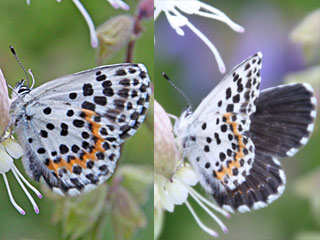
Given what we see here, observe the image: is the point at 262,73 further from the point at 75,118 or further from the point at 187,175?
the point at 75,118

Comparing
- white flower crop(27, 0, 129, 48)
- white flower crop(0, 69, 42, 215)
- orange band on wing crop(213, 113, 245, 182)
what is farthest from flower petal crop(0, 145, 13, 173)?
orange band on wing crop(213, 113, 245, 182)

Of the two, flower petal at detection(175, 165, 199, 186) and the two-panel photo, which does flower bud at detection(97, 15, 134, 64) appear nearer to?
the two-panel photo

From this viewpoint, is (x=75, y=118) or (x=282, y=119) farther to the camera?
(x=282, y=119)

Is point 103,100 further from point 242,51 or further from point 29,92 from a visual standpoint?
point 242,51

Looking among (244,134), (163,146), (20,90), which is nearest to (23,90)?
(20,90)

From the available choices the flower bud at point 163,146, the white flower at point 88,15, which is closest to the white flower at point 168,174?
the flower bud at point 163,146

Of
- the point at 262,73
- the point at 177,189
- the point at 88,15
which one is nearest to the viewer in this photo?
the point at 88,15

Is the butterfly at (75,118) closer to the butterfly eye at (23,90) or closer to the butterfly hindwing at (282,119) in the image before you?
the butterfly eye at (23,90)
